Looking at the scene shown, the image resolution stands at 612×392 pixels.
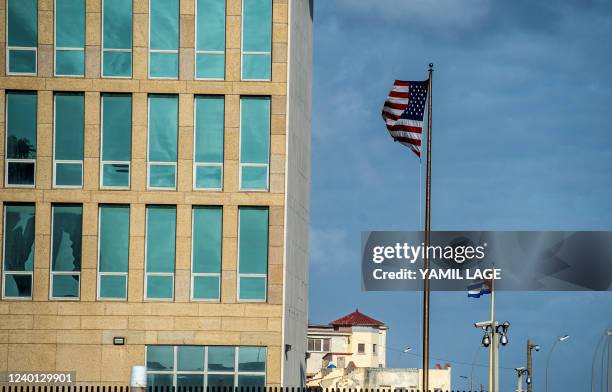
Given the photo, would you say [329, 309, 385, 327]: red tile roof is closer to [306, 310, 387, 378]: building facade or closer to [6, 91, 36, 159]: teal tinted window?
[306, 310, 387, 378]: building facade

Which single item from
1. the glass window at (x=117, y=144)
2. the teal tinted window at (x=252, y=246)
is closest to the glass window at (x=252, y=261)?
the teal tinted window at (x=252, y=246)

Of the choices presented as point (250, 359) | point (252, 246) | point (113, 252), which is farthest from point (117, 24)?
point (250, 359)

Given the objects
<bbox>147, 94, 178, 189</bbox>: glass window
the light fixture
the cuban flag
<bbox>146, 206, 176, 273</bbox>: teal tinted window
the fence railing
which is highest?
<bbox>147, 94, 178, 189</bbox>: glass window

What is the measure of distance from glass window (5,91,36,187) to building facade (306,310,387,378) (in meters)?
88.6

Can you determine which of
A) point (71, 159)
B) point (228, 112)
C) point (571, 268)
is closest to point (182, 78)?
point (228, 112)

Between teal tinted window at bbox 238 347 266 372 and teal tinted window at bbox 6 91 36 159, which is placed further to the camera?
teal tinted window at bbox 6 91 36 159

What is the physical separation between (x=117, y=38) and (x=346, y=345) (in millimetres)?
98093

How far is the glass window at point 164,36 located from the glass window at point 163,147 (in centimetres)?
104

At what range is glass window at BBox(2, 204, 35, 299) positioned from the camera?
4444 centimetres

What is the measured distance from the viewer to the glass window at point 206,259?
44594 millimetres

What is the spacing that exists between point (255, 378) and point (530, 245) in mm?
35963

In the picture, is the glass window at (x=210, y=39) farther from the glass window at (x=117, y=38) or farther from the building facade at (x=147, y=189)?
the glass window at (x=117, y=38)

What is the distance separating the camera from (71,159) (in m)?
44.9

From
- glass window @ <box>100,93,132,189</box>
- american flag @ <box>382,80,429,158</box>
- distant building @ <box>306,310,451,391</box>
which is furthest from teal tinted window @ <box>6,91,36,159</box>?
distant building @ <box>306,310,451,391</box>
